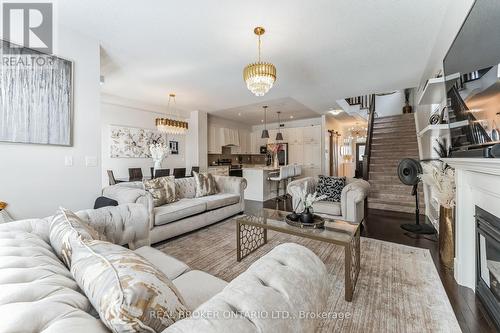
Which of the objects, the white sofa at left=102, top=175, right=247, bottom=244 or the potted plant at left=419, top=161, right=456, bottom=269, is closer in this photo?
the potted plant at left=419, top=161, right=456, bottom=269

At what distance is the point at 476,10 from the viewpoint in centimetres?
131

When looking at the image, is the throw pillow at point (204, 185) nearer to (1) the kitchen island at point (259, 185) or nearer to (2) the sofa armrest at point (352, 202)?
(1) the kitchen island at point (259, 185)

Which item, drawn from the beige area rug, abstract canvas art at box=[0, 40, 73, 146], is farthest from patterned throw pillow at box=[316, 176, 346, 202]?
abstract canvas art at box=[0, 40, 73, 146]

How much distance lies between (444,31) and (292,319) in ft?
11.6

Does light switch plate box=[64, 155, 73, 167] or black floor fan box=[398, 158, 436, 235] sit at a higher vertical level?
light switch plate box=[64, 155, 73, 167]

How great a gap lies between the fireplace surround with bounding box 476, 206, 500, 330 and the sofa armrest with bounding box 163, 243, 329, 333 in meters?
1.47

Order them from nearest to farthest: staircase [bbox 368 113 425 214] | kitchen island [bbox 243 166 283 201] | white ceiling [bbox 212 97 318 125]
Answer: staircase [bbox 368 113 425 214] < kitchen island [bbox 243 166 283 201] < white ceiling [bbox 212 97 318 125]

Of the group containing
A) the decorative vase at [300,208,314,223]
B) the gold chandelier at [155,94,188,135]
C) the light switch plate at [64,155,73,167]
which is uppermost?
the gold chandelier at [155,94,188,135]

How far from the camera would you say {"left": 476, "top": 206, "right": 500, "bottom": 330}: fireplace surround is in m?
1.45

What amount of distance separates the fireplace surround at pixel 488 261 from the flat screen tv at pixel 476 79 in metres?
0.55

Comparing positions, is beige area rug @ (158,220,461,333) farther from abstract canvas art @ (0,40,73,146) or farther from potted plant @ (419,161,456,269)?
abstract canvas art @ (0,40,73,146)

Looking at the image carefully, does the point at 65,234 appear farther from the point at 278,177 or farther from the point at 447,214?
the point at 278,177

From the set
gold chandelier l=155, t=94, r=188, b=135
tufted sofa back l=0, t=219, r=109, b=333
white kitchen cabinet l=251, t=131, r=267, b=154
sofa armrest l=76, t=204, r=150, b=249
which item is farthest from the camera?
white kitchen cabinet l=251, t=131, r=267, b=154

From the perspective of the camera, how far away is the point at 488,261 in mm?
1635
